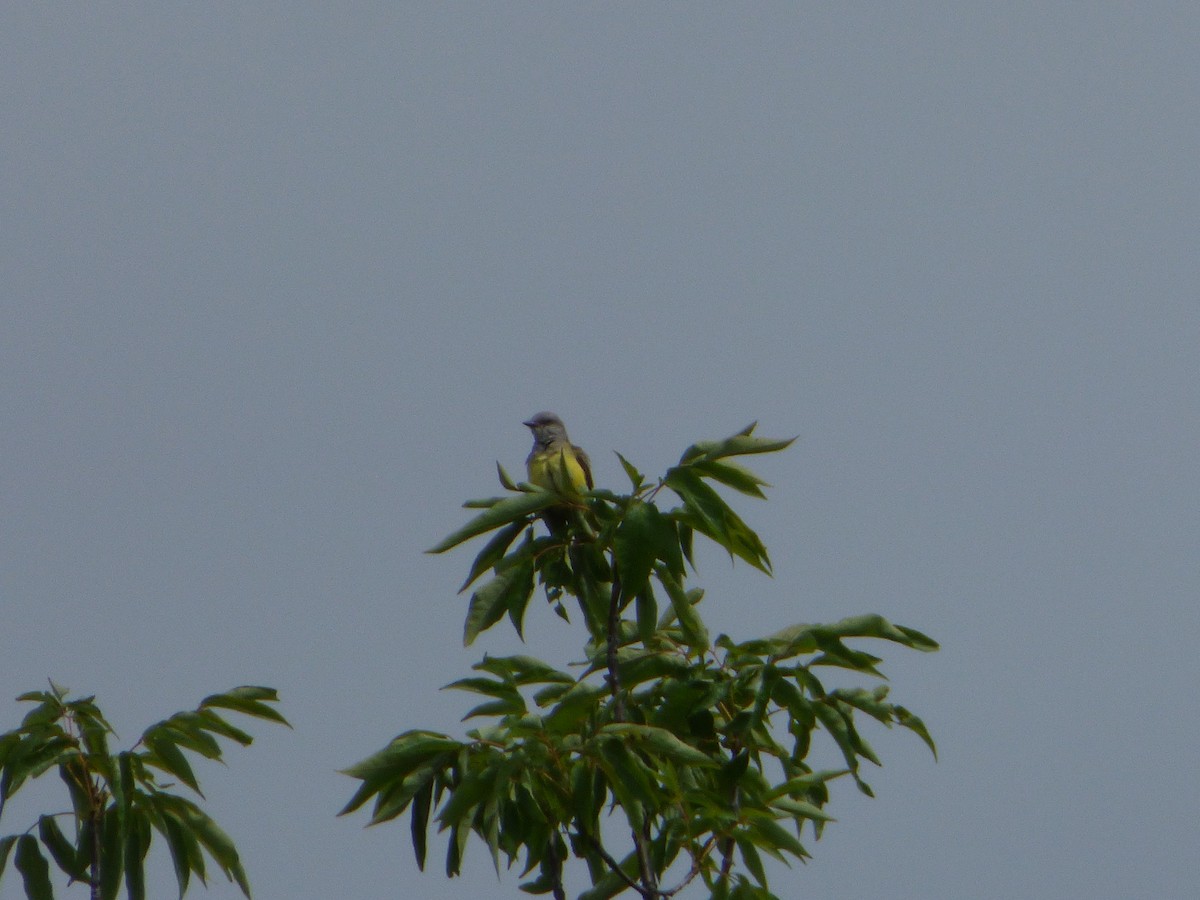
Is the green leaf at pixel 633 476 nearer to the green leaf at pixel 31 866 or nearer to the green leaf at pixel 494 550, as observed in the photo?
the green leaf at pixel 494 550

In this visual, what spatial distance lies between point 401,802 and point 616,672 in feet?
2.82

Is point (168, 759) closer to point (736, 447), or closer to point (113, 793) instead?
point (113, 793)

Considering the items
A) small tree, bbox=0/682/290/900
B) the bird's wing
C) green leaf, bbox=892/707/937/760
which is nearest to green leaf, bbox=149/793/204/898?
small tree, bbox=0/682/290/900

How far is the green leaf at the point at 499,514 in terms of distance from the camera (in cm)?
505

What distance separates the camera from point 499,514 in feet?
16.6

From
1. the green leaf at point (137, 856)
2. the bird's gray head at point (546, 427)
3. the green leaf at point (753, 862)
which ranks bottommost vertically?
the green leaf at point (753, 862)

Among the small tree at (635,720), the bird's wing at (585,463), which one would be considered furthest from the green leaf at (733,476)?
the bird's wing at (585,463)

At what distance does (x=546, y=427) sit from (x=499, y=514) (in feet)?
20.4

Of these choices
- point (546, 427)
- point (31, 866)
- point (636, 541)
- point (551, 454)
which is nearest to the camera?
point (636, 541)

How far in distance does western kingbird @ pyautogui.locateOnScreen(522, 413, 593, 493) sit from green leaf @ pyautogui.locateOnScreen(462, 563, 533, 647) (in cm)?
232

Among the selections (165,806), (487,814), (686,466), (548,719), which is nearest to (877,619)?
(686,466)

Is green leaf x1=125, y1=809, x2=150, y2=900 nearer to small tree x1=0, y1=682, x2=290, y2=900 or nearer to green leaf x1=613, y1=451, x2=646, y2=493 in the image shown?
small tree x1=0, y1=682, x2=290, y2=900

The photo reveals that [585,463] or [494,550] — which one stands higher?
[585,463]

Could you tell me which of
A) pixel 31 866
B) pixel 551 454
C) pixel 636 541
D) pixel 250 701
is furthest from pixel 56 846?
pixel 551 454
